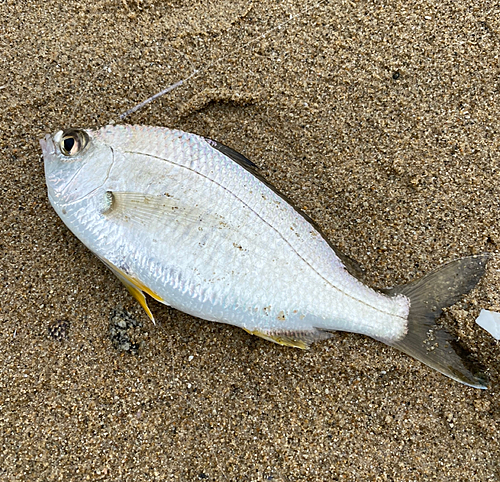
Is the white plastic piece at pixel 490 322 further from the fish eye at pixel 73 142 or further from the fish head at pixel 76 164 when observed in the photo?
the fish eye at pixel 73 142

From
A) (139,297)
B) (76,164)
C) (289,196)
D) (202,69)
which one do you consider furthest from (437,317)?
(76,164)

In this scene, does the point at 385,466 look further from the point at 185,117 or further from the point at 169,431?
the point at 185,117

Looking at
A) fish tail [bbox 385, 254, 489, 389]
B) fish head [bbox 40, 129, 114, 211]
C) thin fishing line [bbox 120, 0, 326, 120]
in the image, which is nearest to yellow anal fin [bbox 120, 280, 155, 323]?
fish head [bbox 40, 129, 114, 211]

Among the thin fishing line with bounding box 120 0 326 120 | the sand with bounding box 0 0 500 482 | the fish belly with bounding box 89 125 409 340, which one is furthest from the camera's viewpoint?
the thin fishing line with bounding box 120 0 326 120

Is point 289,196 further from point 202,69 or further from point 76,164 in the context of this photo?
point 76,164

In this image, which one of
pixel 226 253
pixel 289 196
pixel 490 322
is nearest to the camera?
pixel 226 253

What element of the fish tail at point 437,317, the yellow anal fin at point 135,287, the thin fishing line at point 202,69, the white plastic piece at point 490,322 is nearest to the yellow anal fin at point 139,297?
the yellow anal fin at point 135,287

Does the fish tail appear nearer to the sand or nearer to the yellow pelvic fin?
the sand
